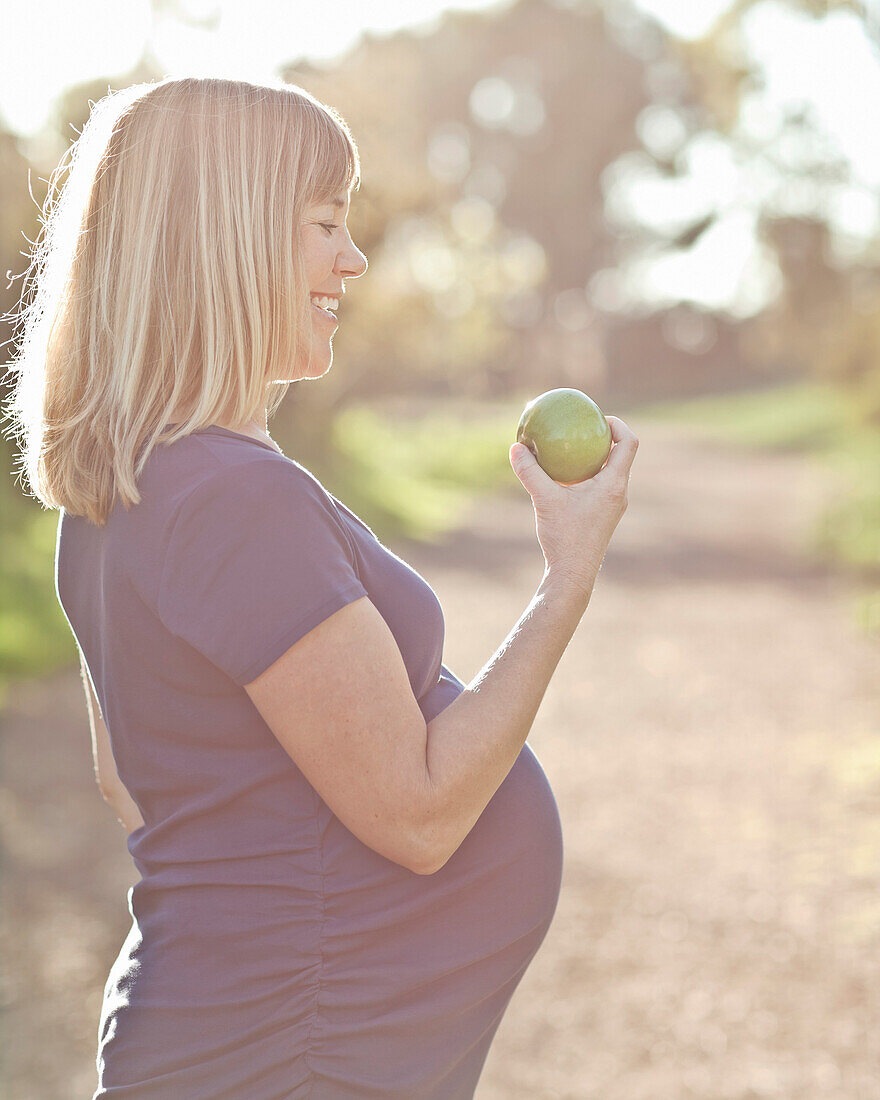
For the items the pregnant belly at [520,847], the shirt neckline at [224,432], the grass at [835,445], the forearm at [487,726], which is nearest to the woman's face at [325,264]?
the shirt neckline at [224,432]

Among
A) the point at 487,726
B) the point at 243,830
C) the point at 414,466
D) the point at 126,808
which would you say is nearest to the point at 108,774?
the point at 126,808

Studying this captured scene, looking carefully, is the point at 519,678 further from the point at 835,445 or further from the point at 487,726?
the point at 835,445

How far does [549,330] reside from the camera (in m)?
44.6

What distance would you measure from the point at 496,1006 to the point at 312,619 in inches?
32.3

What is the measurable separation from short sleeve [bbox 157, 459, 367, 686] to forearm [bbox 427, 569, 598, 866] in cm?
23

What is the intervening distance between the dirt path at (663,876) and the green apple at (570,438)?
96.6 inches

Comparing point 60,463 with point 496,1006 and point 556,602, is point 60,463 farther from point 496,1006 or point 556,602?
point 496,1006

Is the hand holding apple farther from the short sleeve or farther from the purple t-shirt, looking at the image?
the short sleeve

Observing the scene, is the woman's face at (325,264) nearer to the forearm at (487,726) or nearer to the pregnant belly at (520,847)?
the forearm at (487,726)

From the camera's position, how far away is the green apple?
2.12 m

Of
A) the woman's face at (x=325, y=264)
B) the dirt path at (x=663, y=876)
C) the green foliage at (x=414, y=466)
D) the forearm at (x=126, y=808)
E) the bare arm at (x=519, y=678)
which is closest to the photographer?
the bare arm at (x=519, y=678)

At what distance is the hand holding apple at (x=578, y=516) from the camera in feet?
5.35

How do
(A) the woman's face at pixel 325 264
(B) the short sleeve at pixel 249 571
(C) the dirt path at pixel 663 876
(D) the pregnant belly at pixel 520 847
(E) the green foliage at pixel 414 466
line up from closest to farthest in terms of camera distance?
(B) the short sleeve at pixel 249 571
(A) the woman's face at pixel 325 264
(D) the pregnant belly at pixel 520 847
(C) the dirt path at pixel 663 876
(E) the green foliage at pixel 414 466

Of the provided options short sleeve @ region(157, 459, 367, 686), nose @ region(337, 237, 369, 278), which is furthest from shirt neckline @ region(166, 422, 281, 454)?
nose @ region(337, 237, 369, 278)
